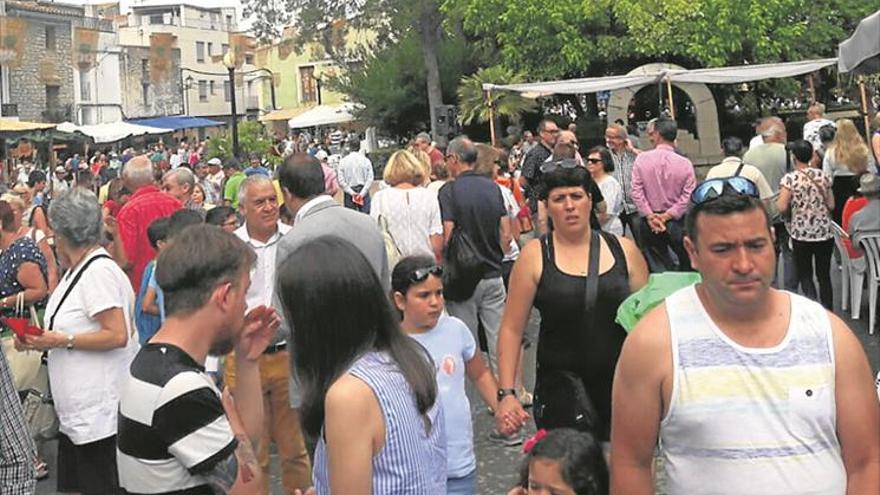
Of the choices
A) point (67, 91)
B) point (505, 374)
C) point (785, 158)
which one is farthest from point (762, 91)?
→ point (67, 91)

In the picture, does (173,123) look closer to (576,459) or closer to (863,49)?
(863,49)

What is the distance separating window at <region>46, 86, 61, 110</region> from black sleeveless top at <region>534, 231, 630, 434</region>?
2141 inches

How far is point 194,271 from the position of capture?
2.81 m

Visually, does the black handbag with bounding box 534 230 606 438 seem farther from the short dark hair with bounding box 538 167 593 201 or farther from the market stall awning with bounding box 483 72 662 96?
the market stall awning with bounding box 483 72 662 96

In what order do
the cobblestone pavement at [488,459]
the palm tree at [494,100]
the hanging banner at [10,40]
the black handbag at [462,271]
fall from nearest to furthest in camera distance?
1. the cobblestone pavement at [488,459]
2. the black handbag at [462,271]
3. the palm tree at [494,100]
4. the hanging banner at [10,40]

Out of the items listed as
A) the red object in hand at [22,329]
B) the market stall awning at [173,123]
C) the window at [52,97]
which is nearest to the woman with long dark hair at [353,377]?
the red object in hand at [22,329]

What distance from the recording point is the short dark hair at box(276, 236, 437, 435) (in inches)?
105

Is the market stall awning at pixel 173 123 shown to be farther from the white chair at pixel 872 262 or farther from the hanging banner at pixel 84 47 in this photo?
the white chair at pixel 872 262

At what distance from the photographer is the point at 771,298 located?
2.58 m

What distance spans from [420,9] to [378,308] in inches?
1245

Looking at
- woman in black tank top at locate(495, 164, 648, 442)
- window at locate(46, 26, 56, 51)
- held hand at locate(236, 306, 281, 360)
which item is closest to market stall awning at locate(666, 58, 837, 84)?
woman in black tank top at locate(495, 164, 648, 442)

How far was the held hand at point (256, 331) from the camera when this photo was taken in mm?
3021

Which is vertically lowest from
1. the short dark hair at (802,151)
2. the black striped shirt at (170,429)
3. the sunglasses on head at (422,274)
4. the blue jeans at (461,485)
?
the blue jeans at (461,485)

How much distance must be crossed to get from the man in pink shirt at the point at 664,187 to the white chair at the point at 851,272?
1282 mm
